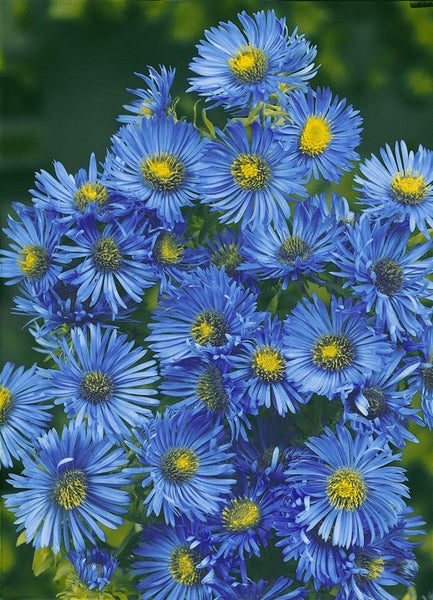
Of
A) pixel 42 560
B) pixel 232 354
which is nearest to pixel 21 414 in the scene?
pixel 42 560

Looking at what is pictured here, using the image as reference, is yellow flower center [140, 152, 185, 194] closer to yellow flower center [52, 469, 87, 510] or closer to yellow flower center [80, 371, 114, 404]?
yellow flower center [80, 371, 114, 404]

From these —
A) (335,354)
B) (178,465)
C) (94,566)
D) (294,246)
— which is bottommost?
(94,566)

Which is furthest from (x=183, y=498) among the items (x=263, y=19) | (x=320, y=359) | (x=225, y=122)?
(x=263, y=19)

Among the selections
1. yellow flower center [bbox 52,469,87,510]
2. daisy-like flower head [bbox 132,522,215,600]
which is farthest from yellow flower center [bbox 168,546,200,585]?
yellow flower center [bbox 52,469,87,510]

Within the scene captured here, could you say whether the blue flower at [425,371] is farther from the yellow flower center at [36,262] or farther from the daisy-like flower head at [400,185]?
the yellow flower center at [36,262]

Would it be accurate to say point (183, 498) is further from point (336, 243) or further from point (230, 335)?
point (336, 243)

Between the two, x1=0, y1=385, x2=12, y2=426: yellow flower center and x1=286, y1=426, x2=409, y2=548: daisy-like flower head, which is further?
x1=0, y1=385, x2=12, y2=426: yellow flower center

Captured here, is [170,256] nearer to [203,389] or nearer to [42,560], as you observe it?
[203,389]
